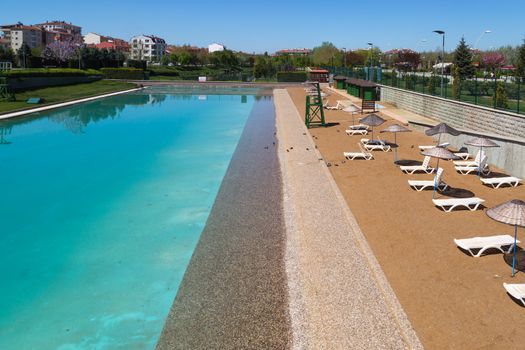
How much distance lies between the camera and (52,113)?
110 feet

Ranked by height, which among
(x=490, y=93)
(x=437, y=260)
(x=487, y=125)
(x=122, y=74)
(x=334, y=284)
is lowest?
(x=334, y=284)

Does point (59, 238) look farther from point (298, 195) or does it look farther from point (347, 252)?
point (347, 252)

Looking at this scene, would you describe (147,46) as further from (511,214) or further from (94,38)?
(511,214)

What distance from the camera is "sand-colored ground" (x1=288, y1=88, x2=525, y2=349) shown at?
21.3 ft

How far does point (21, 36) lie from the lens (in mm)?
141500

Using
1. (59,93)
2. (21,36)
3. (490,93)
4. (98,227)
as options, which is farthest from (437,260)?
(21,36)

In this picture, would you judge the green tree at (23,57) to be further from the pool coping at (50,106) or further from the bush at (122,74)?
the pool coping at (50,106)

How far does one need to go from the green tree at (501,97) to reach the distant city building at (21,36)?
146 metres

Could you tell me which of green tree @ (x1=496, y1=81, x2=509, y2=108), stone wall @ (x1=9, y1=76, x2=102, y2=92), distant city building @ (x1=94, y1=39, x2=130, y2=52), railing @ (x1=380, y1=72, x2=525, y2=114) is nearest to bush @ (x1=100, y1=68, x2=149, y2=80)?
stone wall @ (x1=9, y1=76, x2=102, y2=92)

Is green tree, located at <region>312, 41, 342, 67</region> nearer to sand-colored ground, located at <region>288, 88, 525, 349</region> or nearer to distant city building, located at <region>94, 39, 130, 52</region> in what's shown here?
distant city building, located at <region>94, 39, 130, 52</region>

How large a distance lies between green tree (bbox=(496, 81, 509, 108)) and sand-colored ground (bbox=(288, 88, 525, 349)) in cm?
565

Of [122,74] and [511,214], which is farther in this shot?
[122,74]

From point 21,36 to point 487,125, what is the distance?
6050 inches

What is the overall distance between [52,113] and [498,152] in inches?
1158
